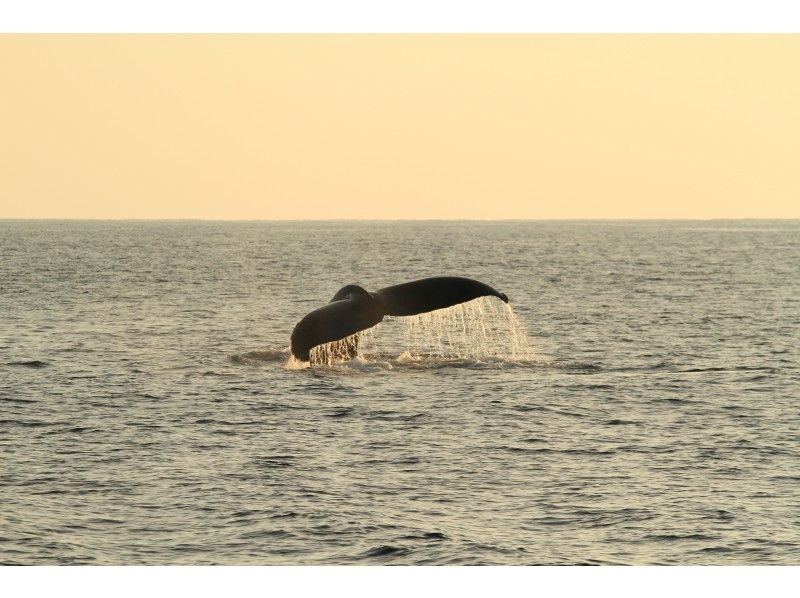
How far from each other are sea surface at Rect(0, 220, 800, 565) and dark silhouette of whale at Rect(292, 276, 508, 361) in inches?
51.3

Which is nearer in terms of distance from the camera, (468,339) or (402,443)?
(402,443)

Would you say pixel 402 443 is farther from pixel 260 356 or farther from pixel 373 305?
pixel 260 356

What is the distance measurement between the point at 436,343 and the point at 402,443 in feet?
52.4

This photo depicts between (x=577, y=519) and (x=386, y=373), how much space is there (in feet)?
43.7

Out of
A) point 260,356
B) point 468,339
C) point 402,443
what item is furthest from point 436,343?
point 402,443

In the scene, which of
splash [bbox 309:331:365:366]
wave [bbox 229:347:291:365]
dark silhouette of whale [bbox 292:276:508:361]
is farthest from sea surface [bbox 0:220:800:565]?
dark silhouette of whale [bbox 292:276:508:361]

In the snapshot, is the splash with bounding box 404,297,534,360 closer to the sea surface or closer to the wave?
the sea surface

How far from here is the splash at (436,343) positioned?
111 feet

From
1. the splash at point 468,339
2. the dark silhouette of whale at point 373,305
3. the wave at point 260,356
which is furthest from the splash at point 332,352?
the wave at point 260,356

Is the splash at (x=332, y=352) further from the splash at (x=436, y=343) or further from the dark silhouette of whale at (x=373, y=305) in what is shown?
the dark silhouette of whale at (x=373, y=305)

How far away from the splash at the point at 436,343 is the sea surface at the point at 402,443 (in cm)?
26

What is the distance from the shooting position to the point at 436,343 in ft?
135

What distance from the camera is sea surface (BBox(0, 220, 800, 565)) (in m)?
18.9

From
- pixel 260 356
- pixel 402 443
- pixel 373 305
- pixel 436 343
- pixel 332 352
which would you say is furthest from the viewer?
pixel 436 343
